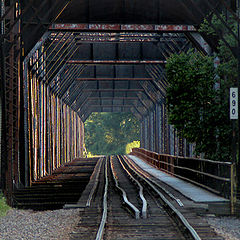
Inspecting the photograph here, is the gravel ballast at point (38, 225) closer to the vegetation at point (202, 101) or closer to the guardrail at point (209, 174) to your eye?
the guardrail at point (209, 174)

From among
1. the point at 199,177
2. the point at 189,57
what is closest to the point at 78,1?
the point at 189,57

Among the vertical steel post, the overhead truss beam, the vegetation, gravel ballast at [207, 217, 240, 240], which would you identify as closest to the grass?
gravel ballast at [207, 217, 240, 240]

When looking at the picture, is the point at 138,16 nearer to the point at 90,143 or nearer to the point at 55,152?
the point at 55,152

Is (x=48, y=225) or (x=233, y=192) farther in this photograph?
(x=233, y=192)

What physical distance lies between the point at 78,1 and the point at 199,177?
815cm

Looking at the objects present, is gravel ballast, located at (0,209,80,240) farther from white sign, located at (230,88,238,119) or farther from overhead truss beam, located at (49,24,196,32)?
overhead truss beam, located at (49,24,196,32)

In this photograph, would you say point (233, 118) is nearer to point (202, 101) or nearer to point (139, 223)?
point (202, 101)

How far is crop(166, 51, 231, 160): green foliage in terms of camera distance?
16375 mm

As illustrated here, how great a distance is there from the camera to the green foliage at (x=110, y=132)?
100 metres

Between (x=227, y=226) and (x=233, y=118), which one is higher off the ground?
(x=233, y=118)

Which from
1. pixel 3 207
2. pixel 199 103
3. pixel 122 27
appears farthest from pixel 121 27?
pixel 3 207

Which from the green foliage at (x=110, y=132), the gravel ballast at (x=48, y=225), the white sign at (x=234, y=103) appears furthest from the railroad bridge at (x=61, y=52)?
the green foliage at (x=110, y=132)

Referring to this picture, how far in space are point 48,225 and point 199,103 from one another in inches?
304

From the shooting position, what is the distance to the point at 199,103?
1669 cm
